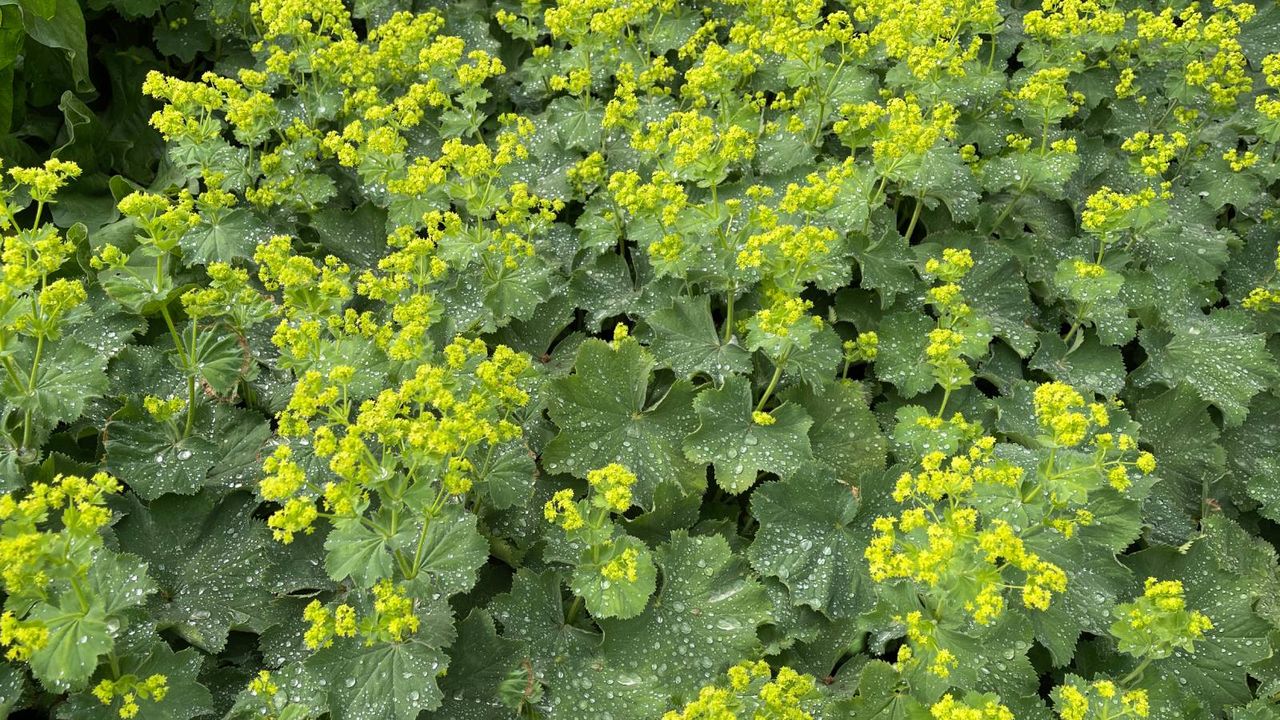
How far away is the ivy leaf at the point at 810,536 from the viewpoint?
347 centimetres

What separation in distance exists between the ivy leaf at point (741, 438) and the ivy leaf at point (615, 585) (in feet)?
1.78

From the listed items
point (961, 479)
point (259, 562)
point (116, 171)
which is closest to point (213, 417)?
point (259, 562)

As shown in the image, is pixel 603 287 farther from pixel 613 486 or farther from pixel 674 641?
pixel 674 641

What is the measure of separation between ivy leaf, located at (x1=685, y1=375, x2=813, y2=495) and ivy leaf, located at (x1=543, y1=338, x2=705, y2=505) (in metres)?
0.12

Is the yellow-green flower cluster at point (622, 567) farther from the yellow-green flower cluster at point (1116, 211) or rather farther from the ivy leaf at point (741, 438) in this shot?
the yellow-green flower cluster at point (1116, 211)

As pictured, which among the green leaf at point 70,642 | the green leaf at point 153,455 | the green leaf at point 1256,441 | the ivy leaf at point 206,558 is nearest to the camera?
the green leaf at point 70,642

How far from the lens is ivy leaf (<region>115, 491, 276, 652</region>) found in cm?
328

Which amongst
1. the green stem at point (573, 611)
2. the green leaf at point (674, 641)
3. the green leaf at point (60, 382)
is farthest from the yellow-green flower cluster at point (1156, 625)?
the green leaf at point (60, 382)

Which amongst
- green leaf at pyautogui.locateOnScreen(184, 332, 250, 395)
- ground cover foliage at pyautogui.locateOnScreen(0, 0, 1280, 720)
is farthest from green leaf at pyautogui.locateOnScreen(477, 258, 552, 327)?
green leaf at pyautogui.locateOnScreen(184, 332, 250, 395)

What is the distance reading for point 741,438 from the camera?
3.64m

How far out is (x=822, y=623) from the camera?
348 centimetres

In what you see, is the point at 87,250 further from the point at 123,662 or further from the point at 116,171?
the point at 123,662

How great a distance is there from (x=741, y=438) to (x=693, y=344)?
0.41 meters

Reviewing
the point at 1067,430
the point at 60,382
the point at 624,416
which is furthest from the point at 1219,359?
the point at 60,382
